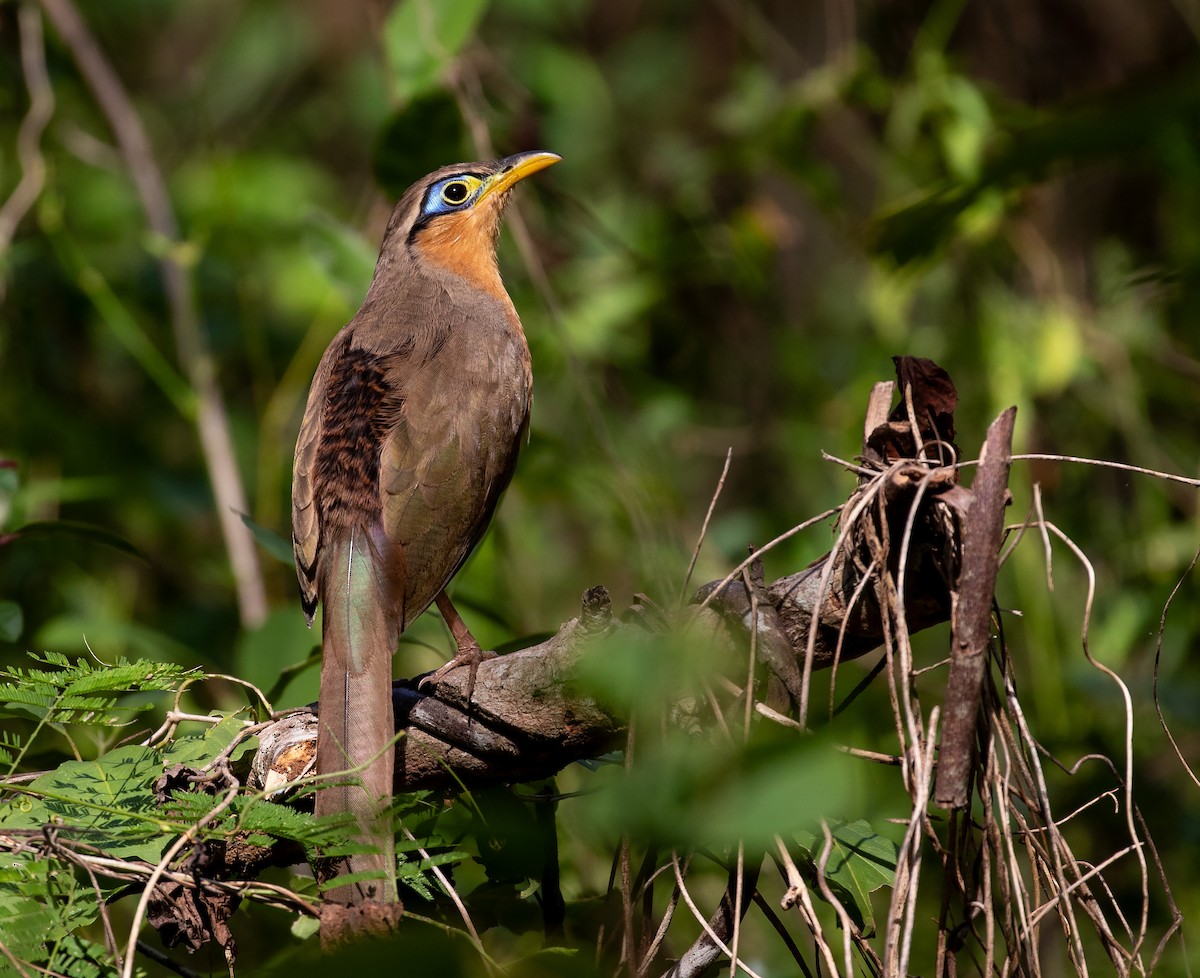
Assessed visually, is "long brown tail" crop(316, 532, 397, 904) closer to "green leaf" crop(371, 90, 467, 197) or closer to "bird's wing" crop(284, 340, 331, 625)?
"bird's wing" crop(284, 340, 331, 625)

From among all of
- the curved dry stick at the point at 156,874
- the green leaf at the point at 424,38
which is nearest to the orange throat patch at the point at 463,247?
the green leaf at the point at 424,38

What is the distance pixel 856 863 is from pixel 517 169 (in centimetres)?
336

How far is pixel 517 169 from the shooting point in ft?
16.9

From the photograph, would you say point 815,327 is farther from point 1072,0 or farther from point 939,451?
point 939,451

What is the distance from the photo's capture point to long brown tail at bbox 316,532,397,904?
239cm

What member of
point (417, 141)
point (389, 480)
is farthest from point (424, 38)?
point (389, 480)

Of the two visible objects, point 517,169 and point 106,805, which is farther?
point 517,169

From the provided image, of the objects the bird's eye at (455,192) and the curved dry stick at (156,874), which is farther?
the bird's eye at (455,192)

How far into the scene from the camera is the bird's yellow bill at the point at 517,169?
16.8 ft

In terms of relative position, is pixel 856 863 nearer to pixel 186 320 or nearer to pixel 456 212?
pixel 456 212

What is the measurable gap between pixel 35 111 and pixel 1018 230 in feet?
15.4

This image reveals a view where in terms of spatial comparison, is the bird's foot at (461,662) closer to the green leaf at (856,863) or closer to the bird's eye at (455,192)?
the green leaf at (856,863)

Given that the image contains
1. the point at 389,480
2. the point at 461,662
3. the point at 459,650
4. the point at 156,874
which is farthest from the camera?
the point at 389,480

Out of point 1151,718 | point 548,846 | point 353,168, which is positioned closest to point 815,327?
point 1151,718
